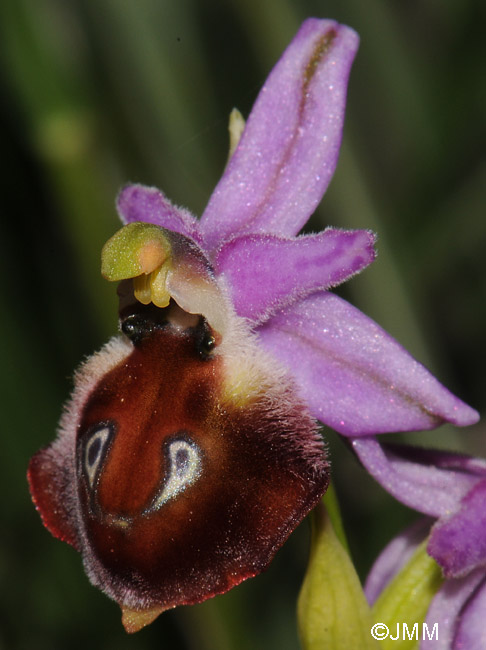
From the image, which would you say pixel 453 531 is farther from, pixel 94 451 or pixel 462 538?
pixel 94 451

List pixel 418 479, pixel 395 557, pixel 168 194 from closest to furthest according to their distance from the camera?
pixel 418 479, pixel 395 557, pixel 168 194

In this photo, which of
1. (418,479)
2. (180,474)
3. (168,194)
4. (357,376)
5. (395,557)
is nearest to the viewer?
(180,474)

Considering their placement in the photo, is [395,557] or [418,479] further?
[395,557]

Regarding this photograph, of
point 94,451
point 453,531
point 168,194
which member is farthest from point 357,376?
point 168,194

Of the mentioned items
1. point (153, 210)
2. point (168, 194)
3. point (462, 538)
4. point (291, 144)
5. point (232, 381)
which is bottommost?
point (168, 194)

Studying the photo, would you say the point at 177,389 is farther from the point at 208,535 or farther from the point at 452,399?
the point at 452,399

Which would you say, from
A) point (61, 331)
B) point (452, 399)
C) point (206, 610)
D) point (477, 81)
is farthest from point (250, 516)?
point (477, 81)
